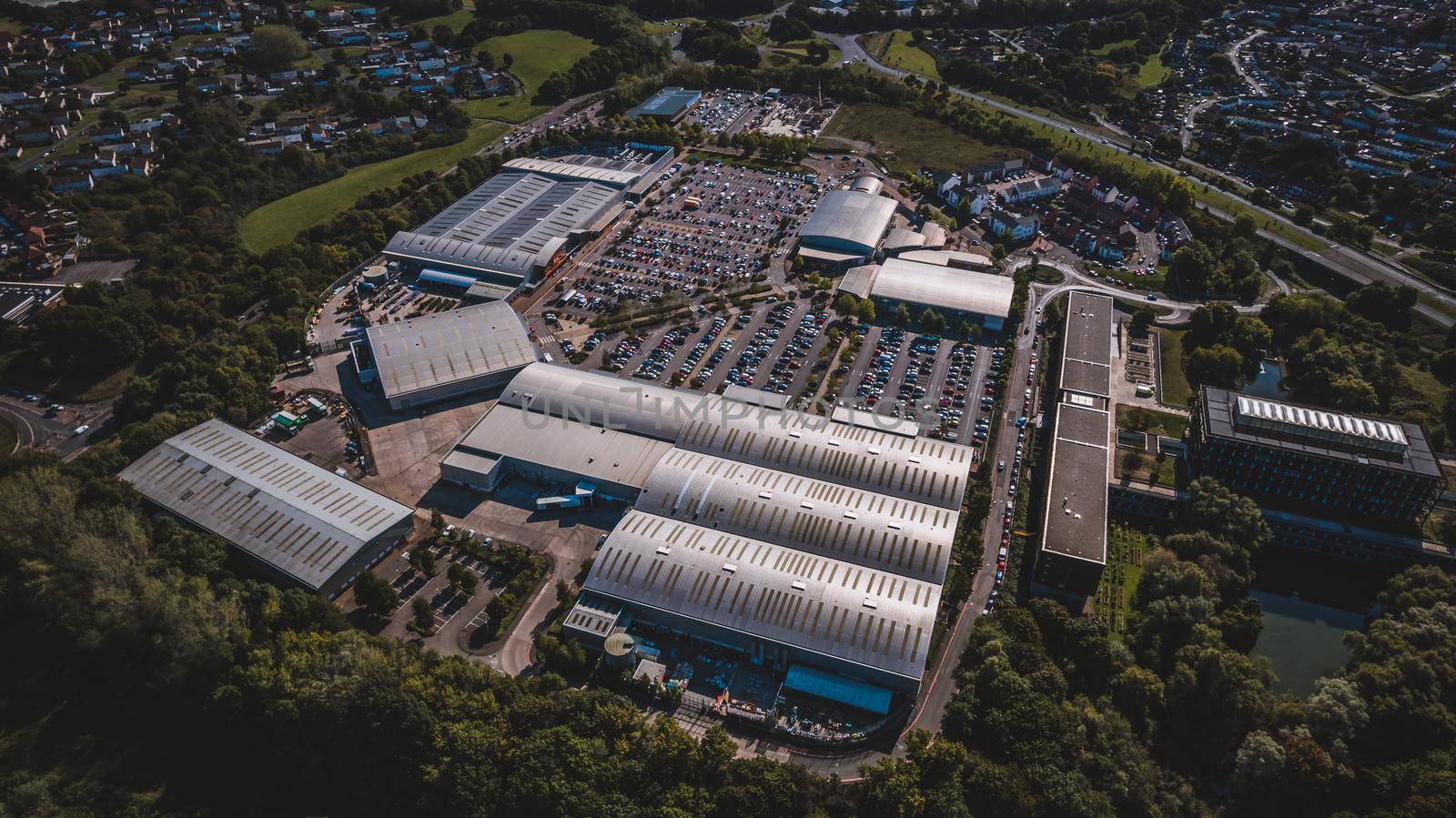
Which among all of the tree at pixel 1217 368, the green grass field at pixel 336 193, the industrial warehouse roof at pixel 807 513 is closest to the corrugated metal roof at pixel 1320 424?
the tree at pixel 1217 368

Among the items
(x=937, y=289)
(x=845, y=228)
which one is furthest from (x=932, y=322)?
(x=845, y=228)

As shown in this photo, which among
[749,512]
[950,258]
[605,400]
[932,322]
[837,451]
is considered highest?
[837,451]

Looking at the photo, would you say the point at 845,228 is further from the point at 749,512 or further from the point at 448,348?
the point at 749,512

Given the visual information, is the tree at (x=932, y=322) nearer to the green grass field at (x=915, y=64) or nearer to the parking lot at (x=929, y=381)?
the parking lot at (x=929, y=381)

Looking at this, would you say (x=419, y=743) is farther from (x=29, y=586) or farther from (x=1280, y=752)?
(x=1280, y=752)

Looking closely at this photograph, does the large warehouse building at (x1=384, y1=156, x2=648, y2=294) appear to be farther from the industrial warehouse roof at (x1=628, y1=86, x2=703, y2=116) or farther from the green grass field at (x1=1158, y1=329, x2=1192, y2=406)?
the green grass field at (x1=1158, y1=329, x2=1192, y2=406)

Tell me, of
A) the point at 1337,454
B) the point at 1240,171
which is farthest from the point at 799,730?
the point at 1240,171
